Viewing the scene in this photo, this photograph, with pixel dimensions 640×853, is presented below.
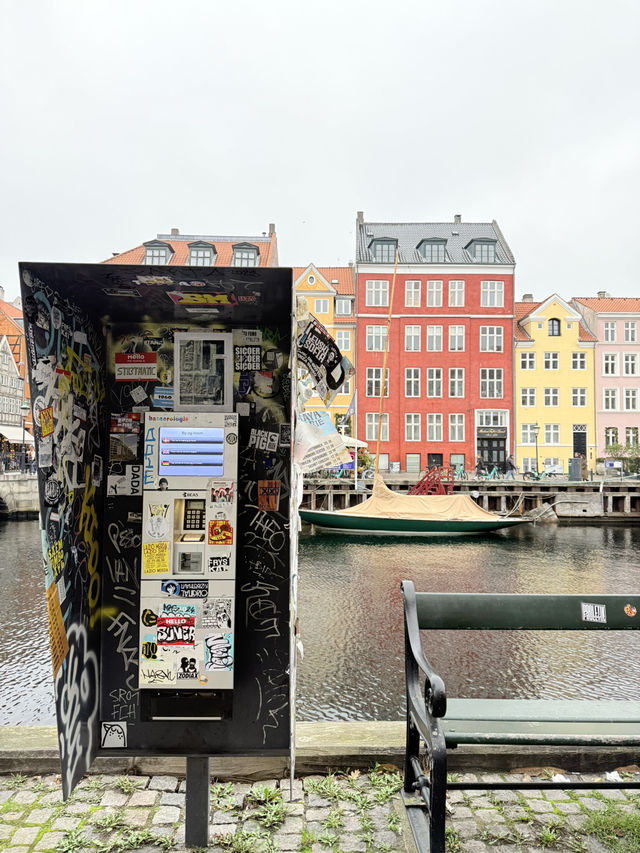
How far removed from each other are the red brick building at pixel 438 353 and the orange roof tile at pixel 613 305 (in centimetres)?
736

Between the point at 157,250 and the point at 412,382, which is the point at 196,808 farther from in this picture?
the point at 157,250

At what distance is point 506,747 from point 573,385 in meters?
41.5

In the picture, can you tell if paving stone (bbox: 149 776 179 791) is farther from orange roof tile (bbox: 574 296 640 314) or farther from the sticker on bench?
orange roof tile (bbox: 574 296 640 314)

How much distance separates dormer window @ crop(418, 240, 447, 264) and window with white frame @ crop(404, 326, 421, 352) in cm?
450

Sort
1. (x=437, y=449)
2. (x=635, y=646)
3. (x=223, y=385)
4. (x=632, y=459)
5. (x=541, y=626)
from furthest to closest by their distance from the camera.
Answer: (x=437, y=449) → (x=632, y=459) → (x=635, y=646) → (x=541, y=626) → (x=223, y=385)

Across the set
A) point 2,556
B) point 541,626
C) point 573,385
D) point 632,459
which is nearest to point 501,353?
point 573,385

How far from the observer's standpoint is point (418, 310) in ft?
133

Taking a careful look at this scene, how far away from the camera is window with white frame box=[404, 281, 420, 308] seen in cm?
4047

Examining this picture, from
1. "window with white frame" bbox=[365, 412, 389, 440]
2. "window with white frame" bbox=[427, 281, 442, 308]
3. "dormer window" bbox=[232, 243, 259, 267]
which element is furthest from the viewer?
"window with white frame" bbox=[427, 281, 442, 308]

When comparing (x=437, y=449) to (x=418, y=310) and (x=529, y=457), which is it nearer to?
(x=529, y=457)

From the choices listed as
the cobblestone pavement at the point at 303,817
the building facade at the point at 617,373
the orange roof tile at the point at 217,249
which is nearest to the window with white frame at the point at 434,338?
the building facade at the point at 617,373

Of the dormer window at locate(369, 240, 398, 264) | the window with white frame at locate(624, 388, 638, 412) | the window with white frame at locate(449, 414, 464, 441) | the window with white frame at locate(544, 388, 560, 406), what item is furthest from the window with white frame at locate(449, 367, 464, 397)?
the window with white frame at locate(624, 388, 638, 412)

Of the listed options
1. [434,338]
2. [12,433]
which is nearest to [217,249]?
[434,338]

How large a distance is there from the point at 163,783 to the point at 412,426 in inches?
1482
